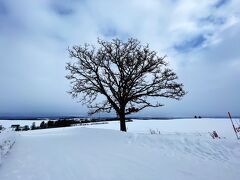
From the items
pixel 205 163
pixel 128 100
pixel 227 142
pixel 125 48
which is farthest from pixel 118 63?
pixel 205 163

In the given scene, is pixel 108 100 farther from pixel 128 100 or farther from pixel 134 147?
pixel 134 147

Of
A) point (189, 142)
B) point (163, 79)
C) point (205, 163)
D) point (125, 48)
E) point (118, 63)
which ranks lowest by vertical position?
point (205, 163)

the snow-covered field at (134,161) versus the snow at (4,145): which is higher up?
the snow at (4,145)

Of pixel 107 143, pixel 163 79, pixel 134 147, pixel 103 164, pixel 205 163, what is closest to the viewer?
pixel 103 164

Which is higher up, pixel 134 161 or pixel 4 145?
pixel 4 145

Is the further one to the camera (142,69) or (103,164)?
(142,69)

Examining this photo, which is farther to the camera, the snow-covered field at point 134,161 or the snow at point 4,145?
the snow at point 4,145

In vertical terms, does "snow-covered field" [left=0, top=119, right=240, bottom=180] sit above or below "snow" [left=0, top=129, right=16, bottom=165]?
below

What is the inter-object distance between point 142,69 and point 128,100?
3.41 m

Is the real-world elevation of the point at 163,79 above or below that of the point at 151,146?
above

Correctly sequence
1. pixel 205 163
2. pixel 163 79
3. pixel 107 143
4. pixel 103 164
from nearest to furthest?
pixel 103 164 < pixel 205 163 < pixel 107 143 < pixel 163 79

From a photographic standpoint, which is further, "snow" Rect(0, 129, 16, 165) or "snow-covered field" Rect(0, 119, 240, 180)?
"snow" Rect(0, 129, 16, 165)

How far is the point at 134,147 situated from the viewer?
11.2 meters

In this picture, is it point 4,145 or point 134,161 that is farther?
point 4,145
